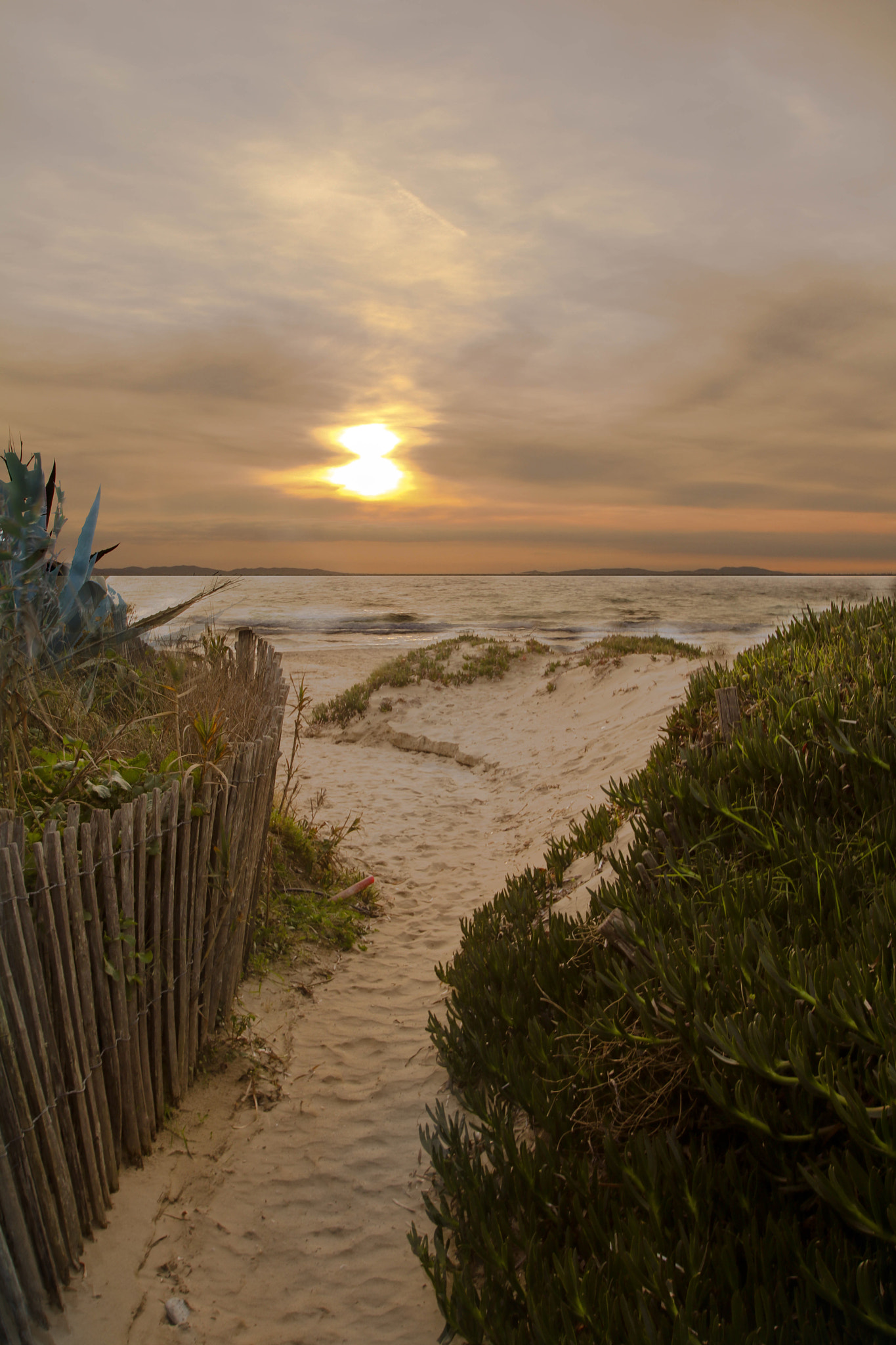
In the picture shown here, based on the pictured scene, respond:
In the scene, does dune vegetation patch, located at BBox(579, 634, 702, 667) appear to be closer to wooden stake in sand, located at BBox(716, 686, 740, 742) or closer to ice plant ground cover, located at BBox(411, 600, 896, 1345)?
wooden stake in sand, located at BBox(716, 686, 740, 742)

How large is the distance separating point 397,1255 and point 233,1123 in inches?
39.5

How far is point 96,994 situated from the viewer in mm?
2682

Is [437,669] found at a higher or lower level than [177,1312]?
higher

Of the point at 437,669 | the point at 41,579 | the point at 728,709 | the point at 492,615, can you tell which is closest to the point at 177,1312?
the point at 728,709

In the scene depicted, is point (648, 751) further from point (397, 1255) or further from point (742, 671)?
point (397, 1255)

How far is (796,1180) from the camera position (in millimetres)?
2158

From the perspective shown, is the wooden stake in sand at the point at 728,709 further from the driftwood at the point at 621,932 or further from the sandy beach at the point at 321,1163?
the driftwood at the point at 621,932

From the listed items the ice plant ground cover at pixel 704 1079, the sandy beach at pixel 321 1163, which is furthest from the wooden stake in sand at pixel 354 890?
the ice plant ground cover at pixel 704 1079

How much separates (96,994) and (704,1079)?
210 centimetres

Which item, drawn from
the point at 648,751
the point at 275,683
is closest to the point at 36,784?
the point at 275,683

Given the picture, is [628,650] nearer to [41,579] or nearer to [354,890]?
[354,890]

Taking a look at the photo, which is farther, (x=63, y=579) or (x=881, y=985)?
(x=63, y=579)

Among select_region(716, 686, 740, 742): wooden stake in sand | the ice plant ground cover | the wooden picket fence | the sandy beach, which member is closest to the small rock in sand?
the sandy beach

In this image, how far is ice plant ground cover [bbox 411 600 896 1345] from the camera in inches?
75.3
